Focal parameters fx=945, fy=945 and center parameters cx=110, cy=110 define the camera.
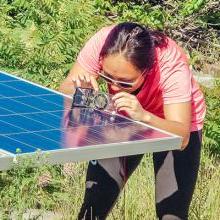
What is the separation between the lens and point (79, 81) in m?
4.69

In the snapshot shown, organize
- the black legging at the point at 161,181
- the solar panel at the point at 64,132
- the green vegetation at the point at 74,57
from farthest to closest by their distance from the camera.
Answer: the green vegetation at the point at 74,57 → the black legging at the point at 161,181 → the solar panel at the point at 64,132

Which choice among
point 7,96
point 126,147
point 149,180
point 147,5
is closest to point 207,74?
point 147,5

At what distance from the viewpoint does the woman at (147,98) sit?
4617 millimetres

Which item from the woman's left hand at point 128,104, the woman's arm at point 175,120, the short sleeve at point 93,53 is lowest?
the woman's arm at point 175,120

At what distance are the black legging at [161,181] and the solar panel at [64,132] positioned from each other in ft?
1.97

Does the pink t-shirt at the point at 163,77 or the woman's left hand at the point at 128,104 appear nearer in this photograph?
the woman's left hand at the point at 128,104

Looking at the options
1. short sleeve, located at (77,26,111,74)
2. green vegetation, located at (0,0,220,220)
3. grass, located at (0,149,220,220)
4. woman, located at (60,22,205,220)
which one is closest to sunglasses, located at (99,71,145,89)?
woman, located at (60,22,205,220)

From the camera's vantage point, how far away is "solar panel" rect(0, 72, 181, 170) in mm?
3812

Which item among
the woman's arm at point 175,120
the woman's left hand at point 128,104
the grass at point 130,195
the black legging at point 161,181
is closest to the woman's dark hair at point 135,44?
the woman's arm at point 175,120

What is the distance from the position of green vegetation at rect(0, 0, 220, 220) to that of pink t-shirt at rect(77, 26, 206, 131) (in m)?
0.69

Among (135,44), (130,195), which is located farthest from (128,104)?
(130,195)

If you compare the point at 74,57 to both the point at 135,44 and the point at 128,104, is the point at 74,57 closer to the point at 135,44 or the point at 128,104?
the point at 135,44

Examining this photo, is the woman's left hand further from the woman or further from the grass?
the grass

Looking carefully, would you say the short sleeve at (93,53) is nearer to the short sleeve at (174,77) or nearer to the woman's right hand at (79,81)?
the woman's right hand at (79,81)
